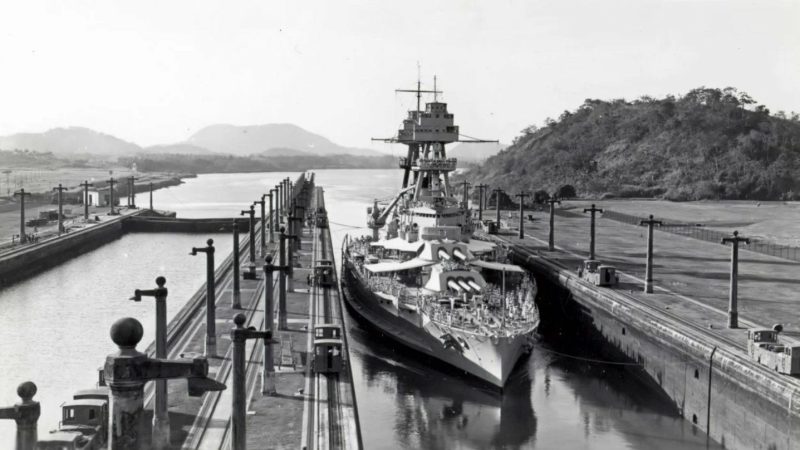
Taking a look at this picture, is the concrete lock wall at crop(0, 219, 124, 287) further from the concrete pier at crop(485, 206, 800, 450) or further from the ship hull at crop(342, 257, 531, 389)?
the concrete pier at crop(485, 206, 800, 450)

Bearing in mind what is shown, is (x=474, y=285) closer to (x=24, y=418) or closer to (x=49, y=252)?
(x=24, y=418)

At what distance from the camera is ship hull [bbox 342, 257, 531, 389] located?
3669 centimetres

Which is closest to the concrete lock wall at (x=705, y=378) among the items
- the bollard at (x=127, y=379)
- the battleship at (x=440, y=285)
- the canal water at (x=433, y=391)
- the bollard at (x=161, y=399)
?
the canal water at (x=433, y=391)

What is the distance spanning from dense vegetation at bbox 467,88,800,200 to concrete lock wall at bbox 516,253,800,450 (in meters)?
90.7

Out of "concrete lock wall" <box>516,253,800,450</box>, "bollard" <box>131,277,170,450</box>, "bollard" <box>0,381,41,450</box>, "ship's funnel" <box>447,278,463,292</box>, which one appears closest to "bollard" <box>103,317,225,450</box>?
"bollard" <box>0,381,41,450</box>

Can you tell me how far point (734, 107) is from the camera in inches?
6368

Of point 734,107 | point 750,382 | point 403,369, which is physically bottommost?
point 403,369

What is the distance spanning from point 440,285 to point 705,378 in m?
15.8

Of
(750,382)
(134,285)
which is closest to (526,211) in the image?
(134,285)

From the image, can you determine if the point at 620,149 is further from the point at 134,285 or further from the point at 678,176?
the point at 134,285

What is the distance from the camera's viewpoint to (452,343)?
3875 centimetres

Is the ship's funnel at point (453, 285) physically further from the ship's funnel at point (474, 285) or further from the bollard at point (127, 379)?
the bollard at point (127, 379)

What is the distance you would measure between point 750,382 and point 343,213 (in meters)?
116

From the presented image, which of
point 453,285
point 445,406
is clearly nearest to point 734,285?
point 445,406
